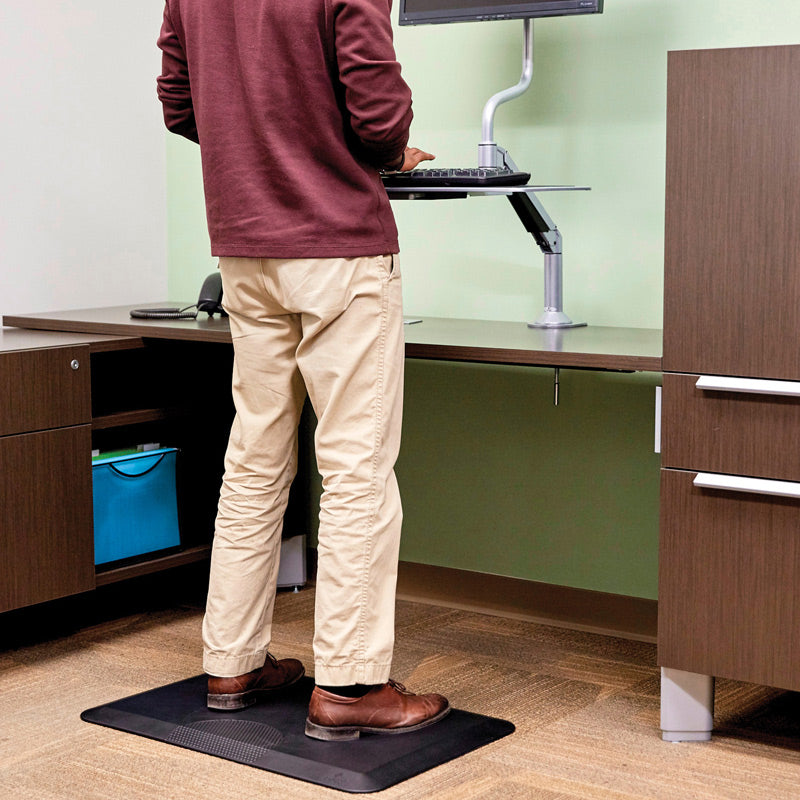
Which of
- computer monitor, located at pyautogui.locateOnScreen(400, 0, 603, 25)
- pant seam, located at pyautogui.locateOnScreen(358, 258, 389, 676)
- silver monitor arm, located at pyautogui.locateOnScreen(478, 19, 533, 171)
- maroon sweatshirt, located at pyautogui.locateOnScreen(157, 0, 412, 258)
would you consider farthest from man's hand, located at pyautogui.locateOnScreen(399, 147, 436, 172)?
pant seam, located at pyautogui.locateOnScreen(358, 258, 389, 676)

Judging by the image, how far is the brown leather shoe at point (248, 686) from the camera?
238 cm

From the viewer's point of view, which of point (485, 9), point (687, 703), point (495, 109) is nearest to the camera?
point (687, 703)

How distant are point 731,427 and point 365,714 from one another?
2.67 feet

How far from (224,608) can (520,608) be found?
3.07 ft

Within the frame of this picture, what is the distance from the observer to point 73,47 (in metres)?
3.22

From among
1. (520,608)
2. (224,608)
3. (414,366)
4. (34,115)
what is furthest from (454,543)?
(34,115)

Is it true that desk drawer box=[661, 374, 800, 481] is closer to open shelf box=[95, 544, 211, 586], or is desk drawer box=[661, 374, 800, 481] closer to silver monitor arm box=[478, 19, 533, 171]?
silver monitor arm box=[478, 19, 533, 171]

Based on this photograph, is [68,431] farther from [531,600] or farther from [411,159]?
[531,600]

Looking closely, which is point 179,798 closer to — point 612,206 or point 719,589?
point 719,589

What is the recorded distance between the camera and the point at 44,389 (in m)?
2.63

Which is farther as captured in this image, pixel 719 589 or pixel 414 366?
pixel 414 366

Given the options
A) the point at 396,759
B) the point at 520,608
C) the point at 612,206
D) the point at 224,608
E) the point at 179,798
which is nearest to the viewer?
the point at 179,798

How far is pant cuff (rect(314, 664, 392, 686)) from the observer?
221cm

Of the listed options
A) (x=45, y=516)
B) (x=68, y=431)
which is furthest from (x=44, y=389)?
(x=45, y=516)
